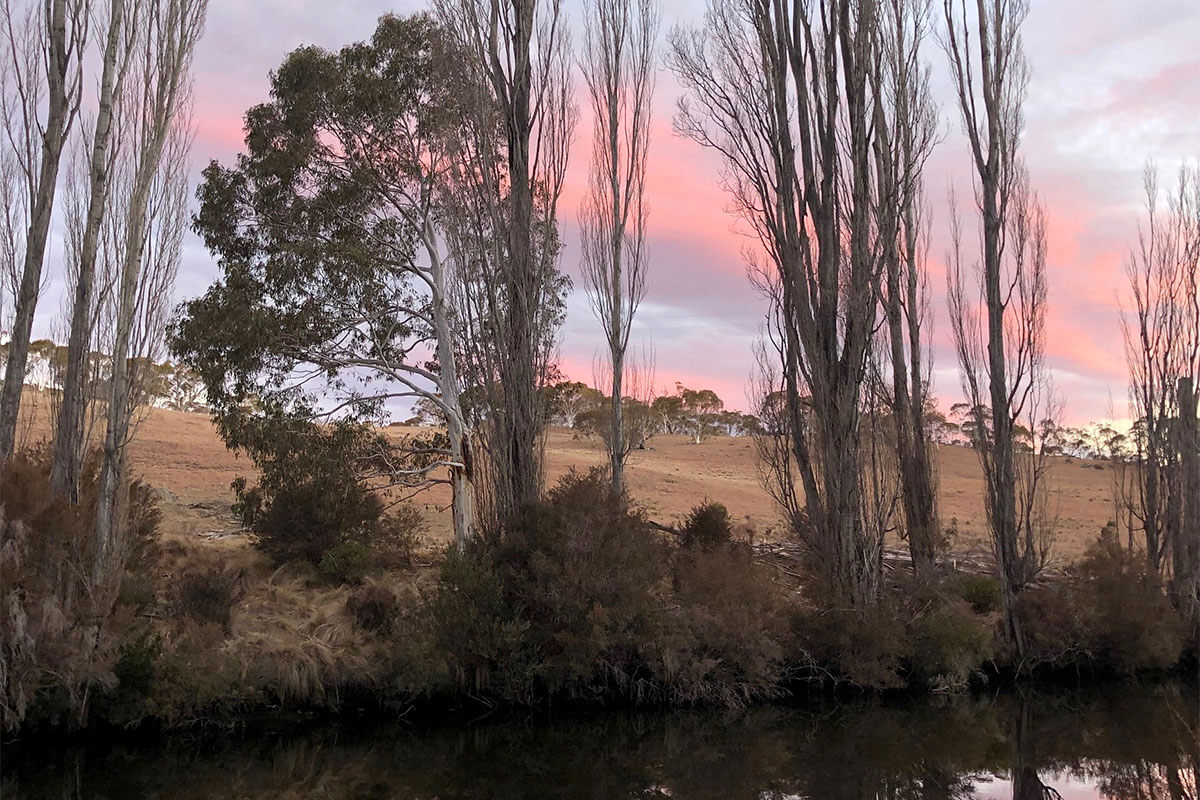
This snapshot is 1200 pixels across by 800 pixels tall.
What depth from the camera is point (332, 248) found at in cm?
1288

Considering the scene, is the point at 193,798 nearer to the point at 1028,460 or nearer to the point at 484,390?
the point at 484,390

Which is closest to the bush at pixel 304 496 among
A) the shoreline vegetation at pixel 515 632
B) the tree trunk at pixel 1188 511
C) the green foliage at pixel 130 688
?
the shoreline vegetation at pixel 515 632

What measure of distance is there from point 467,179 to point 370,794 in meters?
6.75

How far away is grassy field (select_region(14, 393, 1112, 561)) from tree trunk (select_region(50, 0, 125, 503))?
351 cm

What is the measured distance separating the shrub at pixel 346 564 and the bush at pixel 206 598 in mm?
1475

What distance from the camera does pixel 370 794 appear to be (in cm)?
654

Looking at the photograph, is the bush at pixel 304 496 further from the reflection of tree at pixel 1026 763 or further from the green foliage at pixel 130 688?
the reflection of tree at pixel 1026 763

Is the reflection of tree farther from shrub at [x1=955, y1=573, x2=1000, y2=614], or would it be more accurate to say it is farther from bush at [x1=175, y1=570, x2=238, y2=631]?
bush at [x1=175, y1=570, x2=238, y2=631]

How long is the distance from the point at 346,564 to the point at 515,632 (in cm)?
400

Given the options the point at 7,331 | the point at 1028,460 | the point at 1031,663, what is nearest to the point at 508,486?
the point at 7,331

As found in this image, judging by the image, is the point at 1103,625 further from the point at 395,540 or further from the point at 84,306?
the point at 84,306

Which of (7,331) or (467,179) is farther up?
(467,179)

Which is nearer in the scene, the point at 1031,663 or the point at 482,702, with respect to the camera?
the point at 482,702

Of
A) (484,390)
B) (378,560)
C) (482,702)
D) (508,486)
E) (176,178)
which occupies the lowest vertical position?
(482,702)
